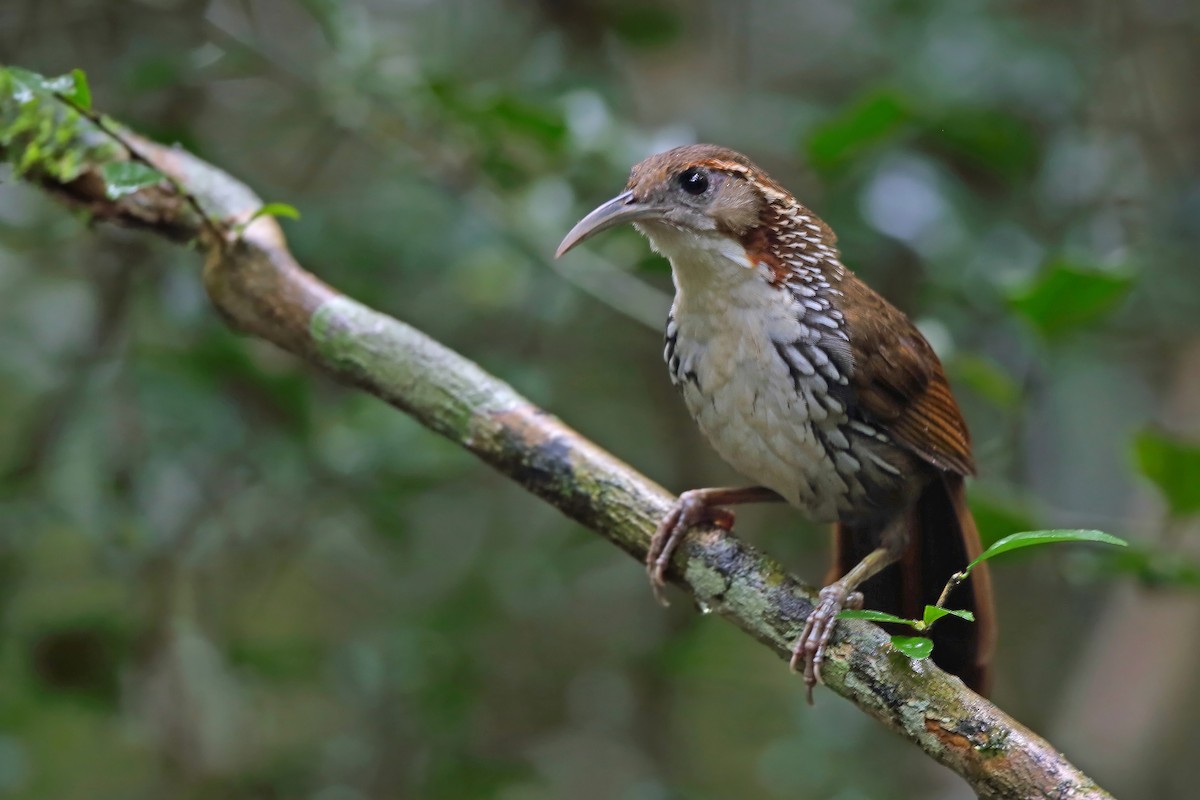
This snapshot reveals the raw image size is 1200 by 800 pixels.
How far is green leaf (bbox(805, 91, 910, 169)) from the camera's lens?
10.0 ft

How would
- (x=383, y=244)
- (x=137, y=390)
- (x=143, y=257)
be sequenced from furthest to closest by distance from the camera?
1. (x=383, y=244)
2. (x=143, y=257)
3. (x=137, y=390)

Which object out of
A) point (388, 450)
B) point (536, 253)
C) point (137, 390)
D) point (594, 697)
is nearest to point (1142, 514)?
point (594, 697)

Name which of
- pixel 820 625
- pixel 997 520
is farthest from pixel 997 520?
pixel 820 625

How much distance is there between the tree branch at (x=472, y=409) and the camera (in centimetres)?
186

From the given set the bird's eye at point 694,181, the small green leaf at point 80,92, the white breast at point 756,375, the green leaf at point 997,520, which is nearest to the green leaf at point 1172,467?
the green leaf at point 997,520

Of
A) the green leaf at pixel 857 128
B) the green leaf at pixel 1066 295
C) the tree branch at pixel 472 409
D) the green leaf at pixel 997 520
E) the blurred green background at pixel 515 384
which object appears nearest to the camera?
the tree branch at pixel 472 409

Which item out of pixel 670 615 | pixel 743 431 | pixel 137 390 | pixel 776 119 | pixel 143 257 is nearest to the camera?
pixel 743 431

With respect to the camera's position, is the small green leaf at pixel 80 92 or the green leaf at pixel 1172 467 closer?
the small green leaf at pixel 80 92

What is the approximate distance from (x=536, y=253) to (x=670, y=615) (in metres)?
1.63

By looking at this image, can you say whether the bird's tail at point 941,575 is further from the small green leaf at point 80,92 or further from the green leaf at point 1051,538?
the small green leaf at point 80,92

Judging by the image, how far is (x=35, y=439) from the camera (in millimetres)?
3281

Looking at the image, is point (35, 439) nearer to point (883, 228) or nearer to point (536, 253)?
point (536, 253)

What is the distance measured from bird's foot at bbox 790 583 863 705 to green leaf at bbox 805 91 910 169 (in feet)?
4.85

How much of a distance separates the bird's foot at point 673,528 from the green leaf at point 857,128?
4.15 feet
